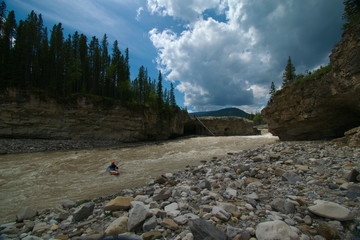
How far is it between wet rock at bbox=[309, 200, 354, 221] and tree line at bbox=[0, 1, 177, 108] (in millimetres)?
30795

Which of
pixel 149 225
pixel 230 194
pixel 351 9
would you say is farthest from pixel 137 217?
pixel 351 9

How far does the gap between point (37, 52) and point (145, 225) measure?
4660 centimetres

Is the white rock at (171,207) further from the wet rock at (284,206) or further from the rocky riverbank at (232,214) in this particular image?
the wet rock at (284,206)

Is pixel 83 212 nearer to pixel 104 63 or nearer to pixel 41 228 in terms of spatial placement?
pixel 41 228

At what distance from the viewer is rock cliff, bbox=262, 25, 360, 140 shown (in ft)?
28.0

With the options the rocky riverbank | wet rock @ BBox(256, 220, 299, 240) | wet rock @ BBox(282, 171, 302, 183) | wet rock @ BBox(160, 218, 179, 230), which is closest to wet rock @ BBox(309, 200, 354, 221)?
the rocky riverbank

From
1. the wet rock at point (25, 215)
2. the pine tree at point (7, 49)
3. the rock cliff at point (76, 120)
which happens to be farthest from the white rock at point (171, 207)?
the pine tree at point (7, 49)

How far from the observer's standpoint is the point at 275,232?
2010 mm

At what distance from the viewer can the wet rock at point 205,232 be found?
206 centimetres

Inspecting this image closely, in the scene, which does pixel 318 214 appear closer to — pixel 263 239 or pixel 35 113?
pixel 263 239

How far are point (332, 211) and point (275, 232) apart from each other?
1.16 metres

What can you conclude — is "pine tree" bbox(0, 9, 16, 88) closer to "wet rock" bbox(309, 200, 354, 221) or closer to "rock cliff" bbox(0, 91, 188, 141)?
"rock cliff" bbox(0, 91, 188, 141)

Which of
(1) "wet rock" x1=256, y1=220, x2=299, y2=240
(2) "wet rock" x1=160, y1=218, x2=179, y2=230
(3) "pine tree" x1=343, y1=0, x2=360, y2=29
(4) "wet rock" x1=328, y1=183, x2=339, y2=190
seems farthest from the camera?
(3) "pine tree" x1=343, y1=0, x2=360, y2=29

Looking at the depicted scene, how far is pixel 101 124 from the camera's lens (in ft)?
88.0
